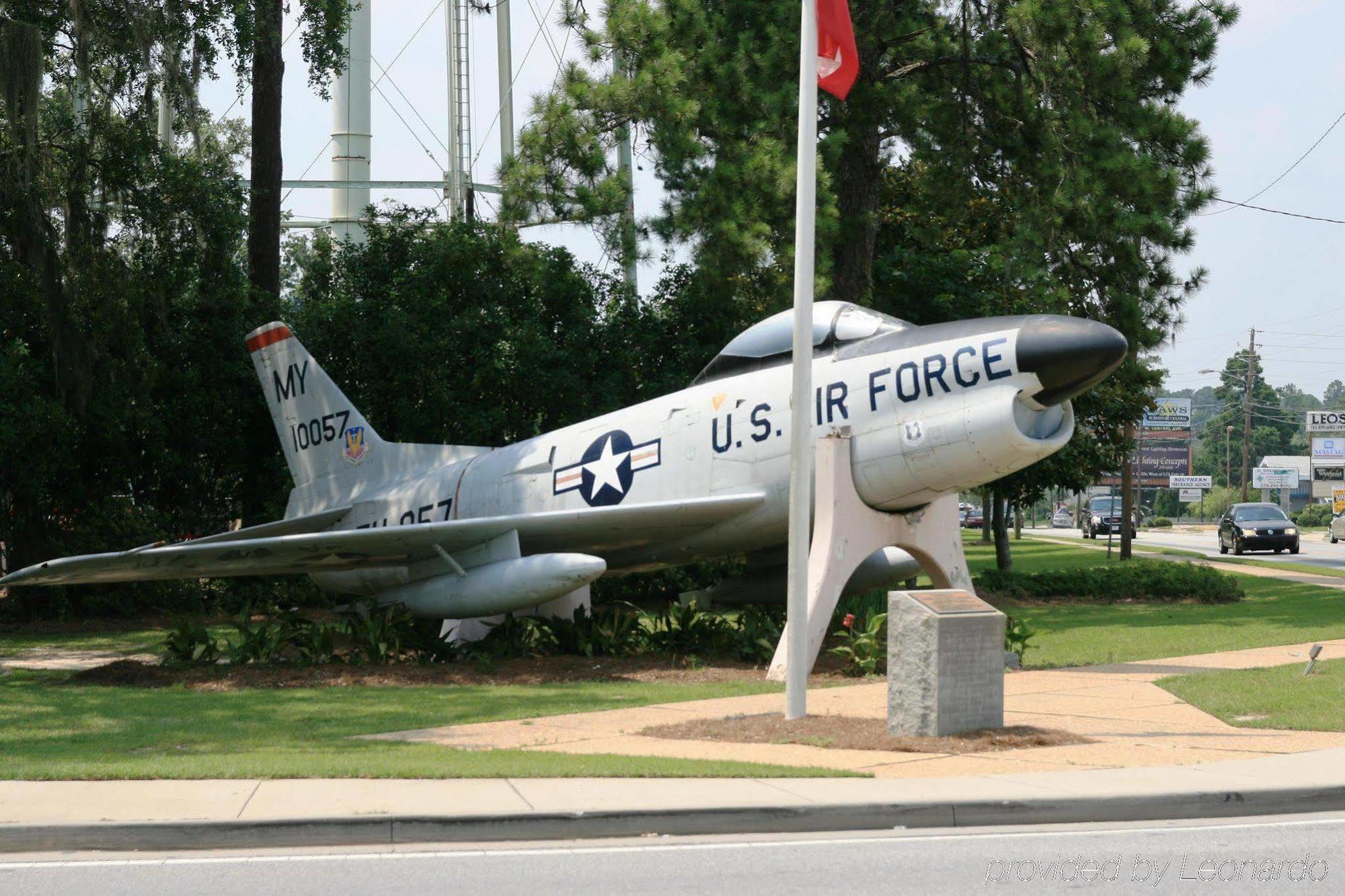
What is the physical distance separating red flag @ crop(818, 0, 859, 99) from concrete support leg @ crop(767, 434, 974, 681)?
4432 mm

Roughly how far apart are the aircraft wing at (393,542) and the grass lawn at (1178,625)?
461cm

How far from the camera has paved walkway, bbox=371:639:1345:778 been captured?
9.90 m

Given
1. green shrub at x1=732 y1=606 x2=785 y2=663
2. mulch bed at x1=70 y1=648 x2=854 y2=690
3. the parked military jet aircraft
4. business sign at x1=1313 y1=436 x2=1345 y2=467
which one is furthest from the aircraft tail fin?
business sign at x1=1313 y1=436 x2=1345 y2=467

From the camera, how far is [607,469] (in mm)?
17281

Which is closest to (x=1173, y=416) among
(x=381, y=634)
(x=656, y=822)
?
(x=381, y=634)

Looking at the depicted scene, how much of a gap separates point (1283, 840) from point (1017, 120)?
18639 millimetres

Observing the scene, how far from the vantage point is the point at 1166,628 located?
2006 cm

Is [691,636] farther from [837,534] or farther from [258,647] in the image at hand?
[258,647]

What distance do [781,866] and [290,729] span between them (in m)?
6.11

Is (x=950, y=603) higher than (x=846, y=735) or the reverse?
higher

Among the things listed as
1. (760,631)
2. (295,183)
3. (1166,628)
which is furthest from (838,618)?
(295,183)

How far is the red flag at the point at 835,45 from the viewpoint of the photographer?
477 inches

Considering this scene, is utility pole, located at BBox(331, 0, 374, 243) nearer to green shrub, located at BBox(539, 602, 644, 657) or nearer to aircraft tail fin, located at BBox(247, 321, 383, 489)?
aircraft tail fin, located at BBox(247, 321, 383, 489)

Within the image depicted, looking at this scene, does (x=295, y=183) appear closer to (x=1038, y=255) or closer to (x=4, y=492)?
(x=4, y=492)
